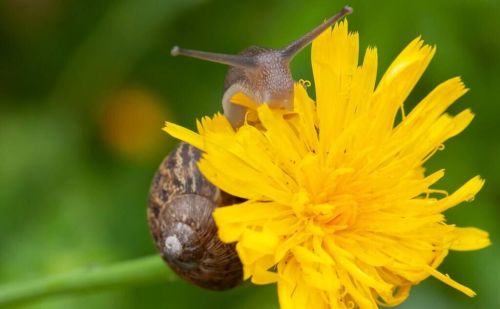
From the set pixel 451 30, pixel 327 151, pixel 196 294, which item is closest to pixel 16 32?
pixel 196 294

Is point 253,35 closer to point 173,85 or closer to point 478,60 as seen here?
point 173,85

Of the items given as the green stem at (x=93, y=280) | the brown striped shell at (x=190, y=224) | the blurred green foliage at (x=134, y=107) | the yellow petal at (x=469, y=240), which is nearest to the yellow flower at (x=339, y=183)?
the yellow petal at (x=469, y=240)

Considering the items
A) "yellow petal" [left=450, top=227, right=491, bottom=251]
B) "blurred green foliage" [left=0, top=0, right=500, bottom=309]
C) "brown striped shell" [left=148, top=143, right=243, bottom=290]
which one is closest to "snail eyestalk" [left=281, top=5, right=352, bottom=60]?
"brown striped shell" [left=148, top=143, right=243, bottom=290]

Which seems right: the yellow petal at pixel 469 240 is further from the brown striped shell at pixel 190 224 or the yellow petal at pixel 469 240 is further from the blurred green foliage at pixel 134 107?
the blurred green foliage at pixel 134 107

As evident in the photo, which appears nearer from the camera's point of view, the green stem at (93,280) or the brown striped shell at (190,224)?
the brown striped shell at (190,224)

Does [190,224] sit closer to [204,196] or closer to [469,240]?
[204,196]

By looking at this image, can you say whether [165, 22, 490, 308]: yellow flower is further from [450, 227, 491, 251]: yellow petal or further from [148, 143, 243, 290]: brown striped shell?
[148, 143, 243, 290]: brown striped shell

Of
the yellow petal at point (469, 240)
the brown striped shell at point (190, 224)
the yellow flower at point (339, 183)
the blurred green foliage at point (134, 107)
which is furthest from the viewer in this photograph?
the blurred green foliage at point (134, 107)
